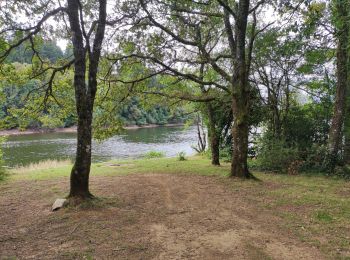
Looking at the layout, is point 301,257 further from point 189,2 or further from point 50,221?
point 189,2

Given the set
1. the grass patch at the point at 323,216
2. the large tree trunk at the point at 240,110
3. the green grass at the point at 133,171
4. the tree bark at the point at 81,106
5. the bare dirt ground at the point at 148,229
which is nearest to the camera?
the bare dirt ground at the point at 148,229

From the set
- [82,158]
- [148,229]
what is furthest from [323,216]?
[82,158]

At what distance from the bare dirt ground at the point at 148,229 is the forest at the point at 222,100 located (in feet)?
0.18

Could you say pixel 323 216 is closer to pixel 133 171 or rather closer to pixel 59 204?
pixel 59 204

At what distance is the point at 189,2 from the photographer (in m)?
12.0

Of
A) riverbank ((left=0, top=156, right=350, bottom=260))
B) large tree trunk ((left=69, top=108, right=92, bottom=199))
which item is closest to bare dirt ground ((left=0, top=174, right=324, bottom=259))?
riverbank ((left=0, top=156, right=350, bottom=260))

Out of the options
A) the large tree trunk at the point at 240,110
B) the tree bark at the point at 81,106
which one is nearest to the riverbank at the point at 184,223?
the tree bark at the point at 81,106

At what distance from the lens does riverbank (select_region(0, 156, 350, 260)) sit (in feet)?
17.0

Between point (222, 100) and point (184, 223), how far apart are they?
30.7 feet

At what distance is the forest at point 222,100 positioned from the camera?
639 cm

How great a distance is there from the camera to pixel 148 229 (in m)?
6.21

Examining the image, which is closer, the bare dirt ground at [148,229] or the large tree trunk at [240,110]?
the bare dirt ground at [148,229]

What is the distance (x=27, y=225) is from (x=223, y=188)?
5832 millimetres

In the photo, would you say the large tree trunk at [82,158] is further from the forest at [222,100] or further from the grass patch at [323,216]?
the grass patch at [323,216]
